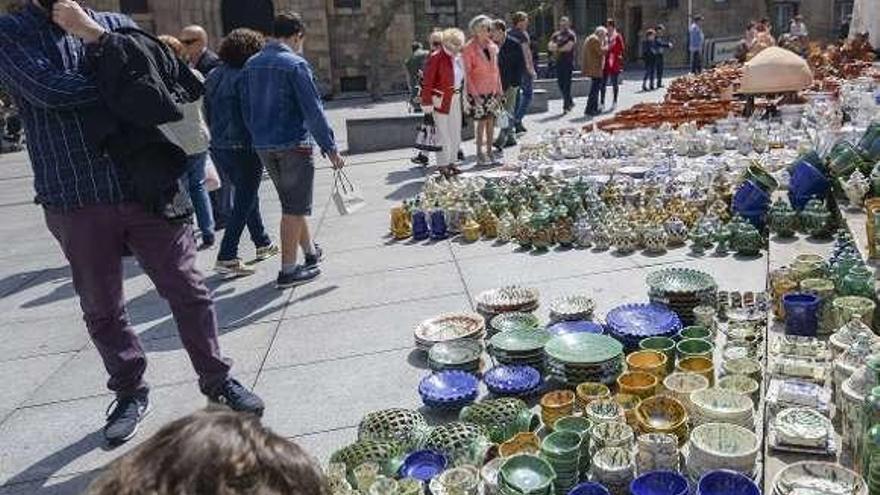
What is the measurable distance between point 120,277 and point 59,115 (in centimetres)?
72

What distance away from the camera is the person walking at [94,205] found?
2.96m

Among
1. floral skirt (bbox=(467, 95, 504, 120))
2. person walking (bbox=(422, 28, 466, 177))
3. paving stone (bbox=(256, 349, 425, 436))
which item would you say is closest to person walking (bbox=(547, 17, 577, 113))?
floral skirt (bbox=(467, 95, 504, 120))

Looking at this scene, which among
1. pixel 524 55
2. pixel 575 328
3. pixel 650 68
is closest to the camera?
pixel 575 328

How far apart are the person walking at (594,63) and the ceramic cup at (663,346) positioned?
1102cm

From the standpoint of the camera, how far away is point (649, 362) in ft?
11.2

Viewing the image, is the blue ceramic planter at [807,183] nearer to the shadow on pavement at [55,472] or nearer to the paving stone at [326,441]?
the paving stone at [326,441]

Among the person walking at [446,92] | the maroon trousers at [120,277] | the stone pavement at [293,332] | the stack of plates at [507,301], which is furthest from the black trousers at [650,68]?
the maroon trousers at [120,277]

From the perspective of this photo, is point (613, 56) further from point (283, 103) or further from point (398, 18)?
point (398, 18)

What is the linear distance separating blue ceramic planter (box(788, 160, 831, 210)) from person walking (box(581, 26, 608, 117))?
8845mm

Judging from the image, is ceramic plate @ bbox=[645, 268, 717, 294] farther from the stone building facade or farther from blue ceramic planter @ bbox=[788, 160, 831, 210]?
the stone building facade

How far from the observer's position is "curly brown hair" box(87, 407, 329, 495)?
963 mm

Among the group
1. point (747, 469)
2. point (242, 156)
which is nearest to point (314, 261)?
point (242, 156)

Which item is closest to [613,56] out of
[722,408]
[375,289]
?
[375,289]

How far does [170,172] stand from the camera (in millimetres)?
3203
